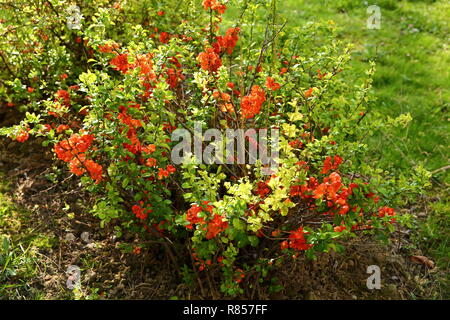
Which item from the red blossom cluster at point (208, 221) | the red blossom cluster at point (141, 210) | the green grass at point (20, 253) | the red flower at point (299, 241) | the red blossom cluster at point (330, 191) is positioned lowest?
the green grass at point (20, 253)

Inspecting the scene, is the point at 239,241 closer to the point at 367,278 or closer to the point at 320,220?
the point at 320,220

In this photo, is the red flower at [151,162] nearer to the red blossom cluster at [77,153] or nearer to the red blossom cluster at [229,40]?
the red blossom cluster at [77,153]

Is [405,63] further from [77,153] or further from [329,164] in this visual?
[77,153]

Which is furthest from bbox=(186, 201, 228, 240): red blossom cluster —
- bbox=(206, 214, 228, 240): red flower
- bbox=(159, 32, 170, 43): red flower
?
bbox=(159, 32, 170, 43): red flower

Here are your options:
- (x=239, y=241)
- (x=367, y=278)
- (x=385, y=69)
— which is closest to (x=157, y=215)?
(x=239, y=241)

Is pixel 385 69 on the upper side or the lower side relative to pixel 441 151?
upper

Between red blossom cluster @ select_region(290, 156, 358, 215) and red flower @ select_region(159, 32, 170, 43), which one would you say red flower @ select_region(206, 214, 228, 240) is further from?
red flower @ select_region(159, 32, 170, 43)

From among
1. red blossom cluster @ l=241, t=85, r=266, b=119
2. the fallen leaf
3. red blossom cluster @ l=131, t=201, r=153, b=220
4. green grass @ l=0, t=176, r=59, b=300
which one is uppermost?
red blossom cluster @ l=241, t=85, r=266, b=119

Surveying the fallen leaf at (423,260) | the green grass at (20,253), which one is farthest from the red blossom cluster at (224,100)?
the fallen leaf at (423,260)

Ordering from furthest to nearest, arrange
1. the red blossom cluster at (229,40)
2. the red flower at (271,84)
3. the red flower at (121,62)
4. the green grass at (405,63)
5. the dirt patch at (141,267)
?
the green grass at (405,63)
the red blossom cluster at (229,40)
the dirt patch at (141,267)
the red flower at (121,62)
the red flower at (271,84)

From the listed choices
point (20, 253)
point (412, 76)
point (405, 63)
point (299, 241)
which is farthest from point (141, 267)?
point (405, 63)

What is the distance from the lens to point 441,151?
13.0ft
